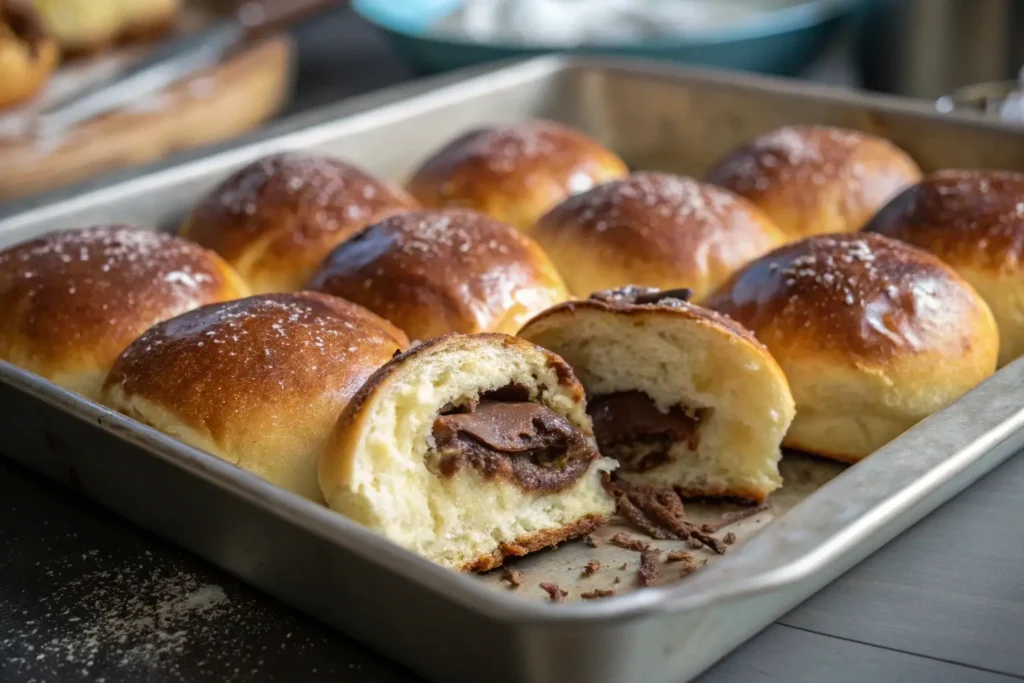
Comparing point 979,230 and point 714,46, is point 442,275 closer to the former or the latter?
point 979,230

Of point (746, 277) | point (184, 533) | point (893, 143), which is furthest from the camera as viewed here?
point (893, 143)

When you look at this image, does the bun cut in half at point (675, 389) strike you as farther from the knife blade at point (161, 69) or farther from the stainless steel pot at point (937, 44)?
the stainless steel pot at point (937, 44)

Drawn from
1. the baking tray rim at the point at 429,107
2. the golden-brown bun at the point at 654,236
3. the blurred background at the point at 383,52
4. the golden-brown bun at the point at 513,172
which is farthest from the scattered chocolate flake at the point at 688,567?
the blurred background at the point at 383,52

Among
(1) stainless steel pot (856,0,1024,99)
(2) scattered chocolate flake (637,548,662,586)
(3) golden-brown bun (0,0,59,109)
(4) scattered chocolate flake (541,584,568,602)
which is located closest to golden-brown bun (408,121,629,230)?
(2) scattered chocolate flake (637,548,662,586)

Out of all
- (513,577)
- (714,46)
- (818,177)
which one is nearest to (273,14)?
(714,46)

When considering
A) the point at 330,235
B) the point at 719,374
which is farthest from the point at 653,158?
the point at 719,374

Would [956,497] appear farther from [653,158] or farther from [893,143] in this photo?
[653,158]
